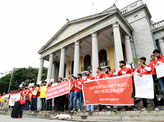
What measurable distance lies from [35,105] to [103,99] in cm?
528

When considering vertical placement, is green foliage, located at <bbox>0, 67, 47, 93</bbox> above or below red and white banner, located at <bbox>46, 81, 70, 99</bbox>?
above

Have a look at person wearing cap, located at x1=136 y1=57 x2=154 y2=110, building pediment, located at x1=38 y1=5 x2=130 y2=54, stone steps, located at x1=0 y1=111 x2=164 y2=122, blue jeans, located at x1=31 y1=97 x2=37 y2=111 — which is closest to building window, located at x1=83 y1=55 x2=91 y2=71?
building pediment, located at x1=38 y1=5 x2=130 y2=54

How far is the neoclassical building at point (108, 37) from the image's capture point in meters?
10.9

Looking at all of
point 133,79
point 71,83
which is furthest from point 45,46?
point 133,79

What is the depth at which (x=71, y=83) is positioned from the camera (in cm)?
581

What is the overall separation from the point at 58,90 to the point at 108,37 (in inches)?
366

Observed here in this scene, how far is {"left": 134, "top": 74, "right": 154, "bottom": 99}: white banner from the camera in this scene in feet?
11.6

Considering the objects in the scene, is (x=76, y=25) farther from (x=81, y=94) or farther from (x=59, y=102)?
(x=81, y=94)

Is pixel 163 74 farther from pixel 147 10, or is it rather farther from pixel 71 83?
pixel 147 10

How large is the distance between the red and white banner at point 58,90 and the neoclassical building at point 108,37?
13.3 ft

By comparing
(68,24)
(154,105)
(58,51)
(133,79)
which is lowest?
(154,105)

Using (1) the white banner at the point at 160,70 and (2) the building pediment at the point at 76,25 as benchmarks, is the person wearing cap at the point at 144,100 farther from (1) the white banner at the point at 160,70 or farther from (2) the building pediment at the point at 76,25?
(2) the building pediment at the point at 76,25

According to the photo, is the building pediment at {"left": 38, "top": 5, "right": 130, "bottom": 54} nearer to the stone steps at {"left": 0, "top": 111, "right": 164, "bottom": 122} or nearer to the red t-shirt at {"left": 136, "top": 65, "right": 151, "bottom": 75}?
the red t-shirt at {"left": 136, "top": 65, "right": 151, "bottom": 75}

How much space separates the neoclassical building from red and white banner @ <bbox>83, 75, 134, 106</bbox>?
501 centimetres
